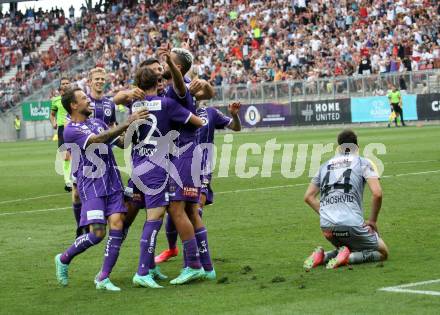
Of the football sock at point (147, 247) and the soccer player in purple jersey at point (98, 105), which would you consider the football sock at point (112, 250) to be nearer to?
the football sock at point (147, 247)

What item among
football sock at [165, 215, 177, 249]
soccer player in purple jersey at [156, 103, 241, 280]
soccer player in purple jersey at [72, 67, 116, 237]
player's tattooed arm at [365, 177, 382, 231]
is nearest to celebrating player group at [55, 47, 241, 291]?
soccer player in purple jersey at [156, 103, 241, 280]

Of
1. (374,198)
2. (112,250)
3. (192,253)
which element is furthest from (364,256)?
(112,250)

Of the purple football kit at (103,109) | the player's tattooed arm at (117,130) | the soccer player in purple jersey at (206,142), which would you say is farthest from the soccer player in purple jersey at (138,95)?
the purple football kit at (103,109)

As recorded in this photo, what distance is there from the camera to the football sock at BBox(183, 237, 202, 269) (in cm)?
943

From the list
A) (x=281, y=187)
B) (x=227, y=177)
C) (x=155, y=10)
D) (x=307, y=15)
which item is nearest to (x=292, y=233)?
(x=281, y=187)

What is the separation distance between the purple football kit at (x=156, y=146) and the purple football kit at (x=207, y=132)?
154cm

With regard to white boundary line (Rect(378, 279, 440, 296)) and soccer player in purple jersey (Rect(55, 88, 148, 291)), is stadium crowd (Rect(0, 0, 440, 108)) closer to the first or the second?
soccer player in purple jersey (Rect(55, 88, 148, 291))

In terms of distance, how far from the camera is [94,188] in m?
9.45

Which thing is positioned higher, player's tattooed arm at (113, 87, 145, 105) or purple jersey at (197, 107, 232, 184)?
player's tattooed arm at (113, 87, 145, 105)

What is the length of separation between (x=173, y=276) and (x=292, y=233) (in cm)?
267

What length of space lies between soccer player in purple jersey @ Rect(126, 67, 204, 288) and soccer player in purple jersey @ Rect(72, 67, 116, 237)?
3001mm

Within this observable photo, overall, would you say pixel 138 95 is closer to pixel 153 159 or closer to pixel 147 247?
pixel 153 159

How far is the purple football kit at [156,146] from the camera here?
9.29 meters

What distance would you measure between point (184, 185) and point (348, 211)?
1724 millimetres
